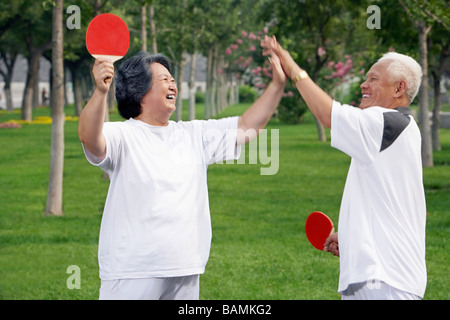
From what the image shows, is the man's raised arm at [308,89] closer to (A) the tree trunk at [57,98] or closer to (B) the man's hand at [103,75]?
(B) the man's hand at [103,75]

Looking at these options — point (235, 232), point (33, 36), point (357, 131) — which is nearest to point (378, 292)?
point (357, 131)

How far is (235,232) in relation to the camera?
11.7 metres

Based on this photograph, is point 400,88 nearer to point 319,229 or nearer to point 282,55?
point 282,55

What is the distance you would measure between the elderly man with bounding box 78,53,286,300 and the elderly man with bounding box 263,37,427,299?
38 centimetres

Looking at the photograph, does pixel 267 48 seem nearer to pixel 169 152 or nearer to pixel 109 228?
pixel 169 152

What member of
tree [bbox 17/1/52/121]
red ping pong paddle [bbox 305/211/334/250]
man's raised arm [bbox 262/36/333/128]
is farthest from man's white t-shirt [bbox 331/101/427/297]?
tree [bbox 17/1/52/121]

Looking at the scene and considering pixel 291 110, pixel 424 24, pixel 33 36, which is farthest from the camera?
pixel 33 36

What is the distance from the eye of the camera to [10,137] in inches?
1276

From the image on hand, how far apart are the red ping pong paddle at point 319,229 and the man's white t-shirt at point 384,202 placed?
704 millimetres

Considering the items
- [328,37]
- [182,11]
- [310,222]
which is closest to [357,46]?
[328,37]

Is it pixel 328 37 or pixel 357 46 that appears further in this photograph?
pixel 357 46

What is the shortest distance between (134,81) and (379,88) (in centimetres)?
123
